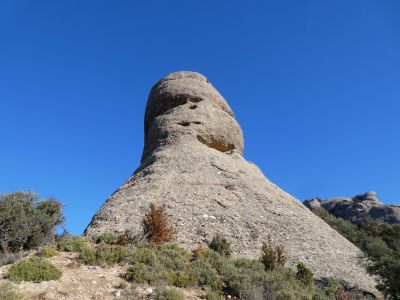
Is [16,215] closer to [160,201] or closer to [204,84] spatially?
[160,201]

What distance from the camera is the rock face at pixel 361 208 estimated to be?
42.7 meters

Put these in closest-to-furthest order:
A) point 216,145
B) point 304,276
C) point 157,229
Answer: point 304,276, point 157,229, point 216,145

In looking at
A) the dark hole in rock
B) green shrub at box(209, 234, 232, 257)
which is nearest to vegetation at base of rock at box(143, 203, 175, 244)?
green shrub at box(209, 234, 232, 257)

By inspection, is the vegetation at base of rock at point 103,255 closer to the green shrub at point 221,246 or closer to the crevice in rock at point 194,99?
the green shrub at point 221,246

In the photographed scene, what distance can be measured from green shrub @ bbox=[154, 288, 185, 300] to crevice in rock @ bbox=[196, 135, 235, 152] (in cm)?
1658

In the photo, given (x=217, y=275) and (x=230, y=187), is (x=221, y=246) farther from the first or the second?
(x=230, y=187)

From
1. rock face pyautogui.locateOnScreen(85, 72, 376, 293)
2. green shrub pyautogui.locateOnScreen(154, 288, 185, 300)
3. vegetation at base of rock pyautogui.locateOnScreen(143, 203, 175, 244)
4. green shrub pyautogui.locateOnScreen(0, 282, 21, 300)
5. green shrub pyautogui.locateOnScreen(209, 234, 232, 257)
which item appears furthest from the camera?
rock face pyautogui.locateOnScreen(85, 72, 376, 293)

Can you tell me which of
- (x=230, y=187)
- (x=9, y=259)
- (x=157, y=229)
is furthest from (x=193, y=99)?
(x=9, y=259)

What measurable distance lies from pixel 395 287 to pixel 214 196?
26.5 ft

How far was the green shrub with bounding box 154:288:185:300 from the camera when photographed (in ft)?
27.8

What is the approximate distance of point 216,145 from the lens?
2584 cm

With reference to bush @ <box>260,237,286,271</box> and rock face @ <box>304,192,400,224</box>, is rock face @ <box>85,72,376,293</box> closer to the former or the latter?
bush @ <box>260,237,286,271</box>

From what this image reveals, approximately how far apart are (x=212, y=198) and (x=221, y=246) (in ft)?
15.0

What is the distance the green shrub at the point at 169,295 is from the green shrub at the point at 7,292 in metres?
2.75
